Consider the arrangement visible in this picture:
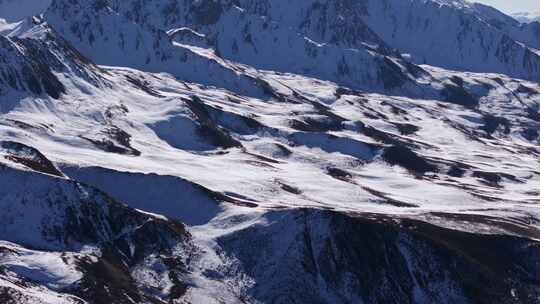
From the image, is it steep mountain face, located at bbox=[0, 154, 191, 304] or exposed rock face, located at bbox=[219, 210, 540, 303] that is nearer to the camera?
steep mountain face, located at bbox=[0, 154, 191, 304]

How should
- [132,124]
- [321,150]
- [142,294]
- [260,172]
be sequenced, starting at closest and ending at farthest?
[142,294] < [260,172] < [132,124] < [321,150]

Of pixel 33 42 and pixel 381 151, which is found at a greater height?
pixel 33 42

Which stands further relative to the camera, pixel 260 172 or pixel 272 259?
pixel 260 172

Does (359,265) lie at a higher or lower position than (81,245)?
lower

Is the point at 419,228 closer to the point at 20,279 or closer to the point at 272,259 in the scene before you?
the point at 272,259

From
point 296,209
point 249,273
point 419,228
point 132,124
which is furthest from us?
point 132,124

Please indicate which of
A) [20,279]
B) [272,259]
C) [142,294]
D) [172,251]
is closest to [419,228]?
[272,259]

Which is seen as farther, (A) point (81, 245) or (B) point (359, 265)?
(B) point (359, 265)

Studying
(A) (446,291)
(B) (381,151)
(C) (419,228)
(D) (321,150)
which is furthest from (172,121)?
(A) (446,291)

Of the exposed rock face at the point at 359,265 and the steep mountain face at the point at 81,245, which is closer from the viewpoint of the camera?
A: the steep mountain face at the point at 81,245
